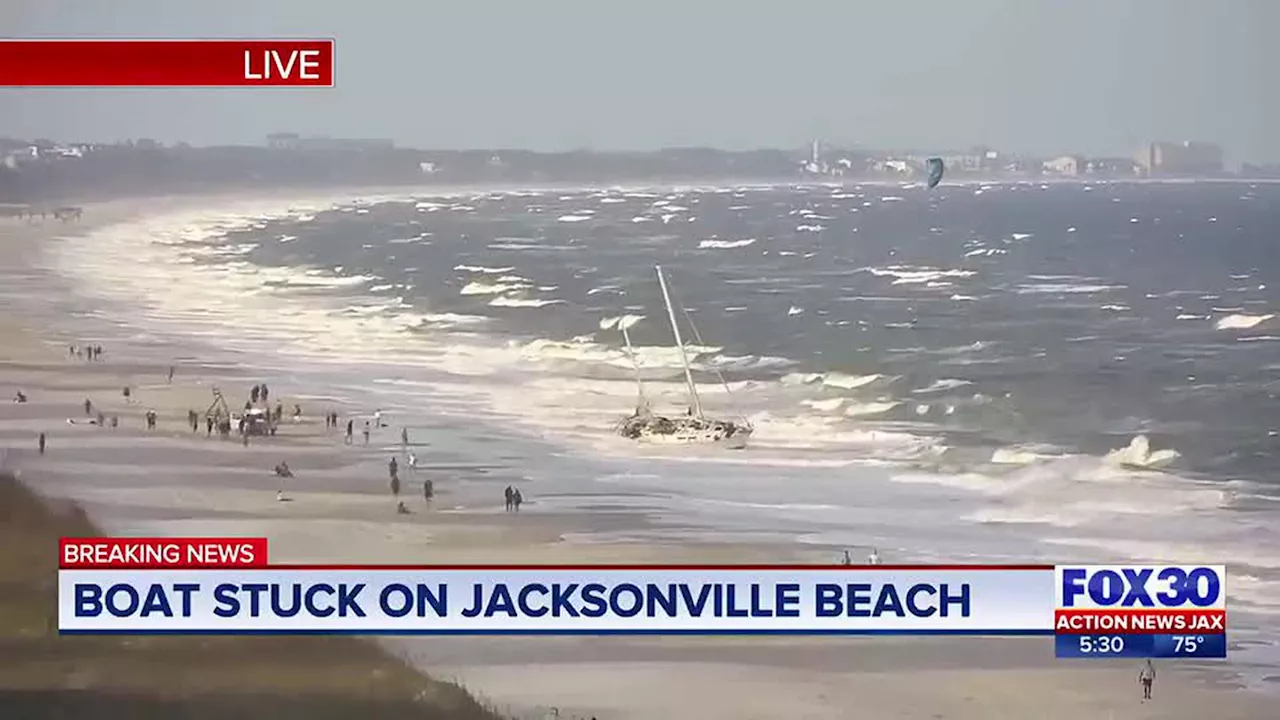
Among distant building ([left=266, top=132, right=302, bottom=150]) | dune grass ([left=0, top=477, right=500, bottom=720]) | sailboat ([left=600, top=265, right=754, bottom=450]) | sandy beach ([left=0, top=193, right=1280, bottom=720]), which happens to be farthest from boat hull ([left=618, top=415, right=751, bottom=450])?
distant building ([left=266, top=132, right=302, bottom=150])

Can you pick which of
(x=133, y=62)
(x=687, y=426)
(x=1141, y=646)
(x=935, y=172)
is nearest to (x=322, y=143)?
(x=133, y=62)

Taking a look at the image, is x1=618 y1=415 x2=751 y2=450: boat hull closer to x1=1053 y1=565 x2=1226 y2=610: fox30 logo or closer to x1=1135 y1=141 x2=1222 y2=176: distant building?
x1=1053 y1=565 x2=1226 y2=610: fox30 logo

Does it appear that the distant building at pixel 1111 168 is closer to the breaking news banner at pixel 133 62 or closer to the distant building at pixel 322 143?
the distant building at pixel 322 143

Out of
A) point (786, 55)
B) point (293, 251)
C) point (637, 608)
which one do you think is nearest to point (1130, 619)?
point (637, 608)

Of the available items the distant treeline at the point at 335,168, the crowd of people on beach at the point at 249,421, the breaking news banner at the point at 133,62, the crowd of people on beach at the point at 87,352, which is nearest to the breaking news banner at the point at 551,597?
the crowd of people on beach at the point at 249,421

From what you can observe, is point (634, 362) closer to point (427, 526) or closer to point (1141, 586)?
point (427, 526)

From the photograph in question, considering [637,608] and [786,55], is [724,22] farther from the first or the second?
[637,608]

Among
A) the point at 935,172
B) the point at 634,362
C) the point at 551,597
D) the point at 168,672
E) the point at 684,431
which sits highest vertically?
the point at 935,172
